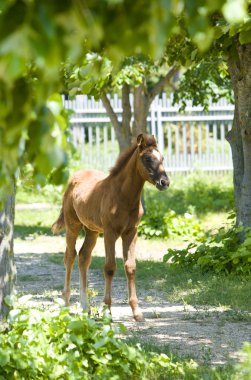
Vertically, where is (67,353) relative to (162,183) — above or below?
below

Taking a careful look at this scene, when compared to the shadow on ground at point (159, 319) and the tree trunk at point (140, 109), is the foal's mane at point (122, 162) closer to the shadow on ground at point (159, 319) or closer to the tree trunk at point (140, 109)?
the shadow on ground at point (159, 319)

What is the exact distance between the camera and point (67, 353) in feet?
16.3

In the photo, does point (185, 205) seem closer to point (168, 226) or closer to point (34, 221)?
point (168, 226)

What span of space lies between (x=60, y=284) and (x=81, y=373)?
564cm

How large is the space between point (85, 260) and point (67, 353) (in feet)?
13.5

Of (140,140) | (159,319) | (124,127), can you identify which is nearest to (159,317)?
(159,319)

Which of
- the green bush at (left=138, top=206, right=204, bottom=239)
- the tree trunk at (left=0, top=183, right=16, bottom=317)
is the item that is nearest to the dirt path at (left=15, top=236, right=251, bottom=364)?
the tree trunk at (left=0, top=183, right=16, bottom=317)

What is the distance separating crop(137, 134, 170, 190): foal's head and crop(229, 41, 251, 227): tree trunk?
7.53ft

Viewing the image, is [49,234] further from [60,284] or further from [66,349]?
[66,349]

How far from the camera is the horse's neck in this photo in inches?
325

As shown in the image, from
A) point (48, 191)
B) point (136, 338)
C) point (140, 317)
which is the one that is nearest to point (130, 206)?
point (140, 317)

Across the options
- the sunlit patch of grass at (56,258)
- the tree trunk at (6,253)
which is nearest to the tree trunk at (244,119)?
the sunlit patch of grass at (56,258)

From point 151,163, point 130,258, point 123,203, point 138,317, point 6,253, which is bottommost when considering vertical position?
point 138,317

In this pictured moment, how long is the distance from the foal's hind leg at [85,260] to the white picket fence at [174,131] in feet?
38.3
